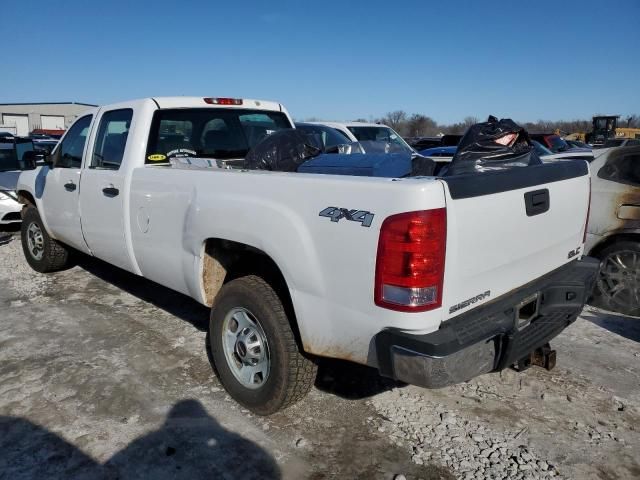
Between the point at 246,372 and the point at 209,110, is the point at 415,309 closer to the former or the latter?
the point at 246,372

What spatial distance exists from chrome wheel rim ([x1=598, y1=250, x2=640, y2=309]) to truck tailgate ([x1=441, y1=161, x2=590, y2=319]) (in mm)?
1974

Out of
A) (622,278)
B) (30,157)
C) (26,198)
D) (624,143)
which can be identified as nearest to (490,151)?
(622,278)

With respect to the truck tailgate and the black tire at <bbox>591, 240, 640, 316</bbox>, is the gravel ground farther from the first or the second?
the truck tailgate

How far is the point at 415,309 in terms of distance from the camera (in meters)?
2.23

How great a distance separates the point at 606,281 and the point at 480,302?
124 inches

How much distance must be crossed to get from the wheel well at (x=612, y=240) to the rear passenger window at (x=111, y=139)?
456cm

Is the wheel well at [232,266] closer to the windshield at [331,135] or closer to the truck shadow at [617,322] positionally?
the truck shadow at [617,322]

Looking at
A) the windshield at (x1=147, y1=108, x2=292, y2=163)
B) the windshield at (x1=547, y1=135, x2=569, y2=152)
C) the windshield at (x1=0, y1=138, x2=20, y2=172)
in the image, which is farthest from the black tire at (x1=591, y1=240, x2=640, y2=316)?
the windshield at (x1=547, y1=135, x2=569, y2=152)

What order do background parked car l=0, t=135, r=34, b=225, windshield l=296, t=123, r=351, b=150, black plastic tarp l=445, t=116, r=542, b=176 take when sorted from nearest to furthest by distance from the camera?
black plastic tarp l=445, t=116, r=542, b=176
background parked car l=0, t=135, r=34, b=225
windshield l=296, t=123, r=351, b=150

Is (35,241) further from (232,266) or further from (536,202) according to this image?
(536,202)

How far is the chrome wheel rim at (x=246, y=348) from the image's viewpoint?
120 inches

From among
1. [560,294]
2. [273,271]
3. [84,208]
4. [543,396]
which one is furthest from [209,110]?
[543,396]

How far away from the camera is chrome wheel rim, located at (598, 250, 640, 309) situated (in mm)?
4777

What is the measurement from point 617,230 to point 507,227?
2.99 m
